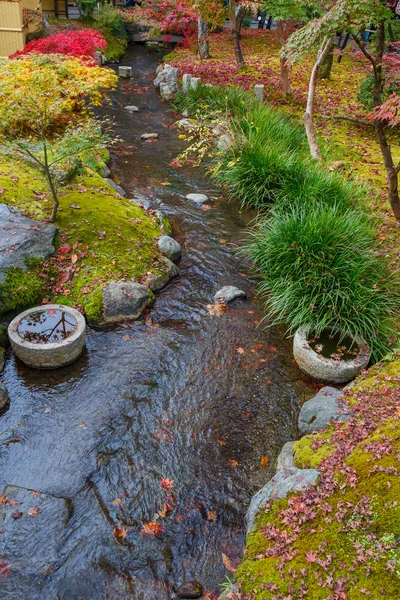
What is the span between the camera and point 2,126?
5527mm

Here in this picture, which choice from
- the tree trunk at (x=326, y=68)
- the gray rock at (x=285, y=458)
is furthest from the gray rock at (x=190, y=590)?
the tree trunk at (x=326, y=68)

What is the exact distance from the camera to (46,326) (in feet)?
17.5

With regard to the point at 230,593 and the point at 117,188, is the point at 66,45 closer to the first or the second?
the point at 117,188

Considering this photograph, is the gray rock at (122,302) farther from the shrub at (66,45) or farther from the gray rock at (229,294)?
the shrub at (66,45)

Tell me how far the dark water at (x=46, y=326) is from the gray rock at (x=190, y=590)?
3024 mm

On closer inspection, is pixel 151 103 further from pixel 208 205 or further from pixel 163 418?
pixel 163 418

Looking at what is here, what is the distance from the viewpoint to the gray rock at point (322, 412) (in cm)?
436

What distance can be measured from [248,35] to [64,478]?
25.9 metres

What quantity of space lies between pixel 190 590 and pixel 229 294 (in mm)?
4148

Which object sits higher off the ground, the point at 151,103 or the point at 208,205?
the point at 151,103

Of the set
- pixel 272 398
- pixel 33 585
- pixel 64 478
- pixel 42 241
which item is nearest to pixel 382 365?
pixel 272 398

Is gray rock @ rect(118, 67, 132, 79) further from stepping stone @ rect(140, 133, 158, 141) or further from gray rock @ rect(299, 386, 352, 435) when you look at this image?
gray rock @ rect(299, 386, 352, 435)

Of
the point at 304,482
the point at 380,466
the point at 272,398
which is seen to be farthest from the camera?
the point at 272,398

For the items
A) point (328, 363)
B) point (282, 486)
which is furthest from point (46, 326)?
point (328, 363)
